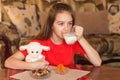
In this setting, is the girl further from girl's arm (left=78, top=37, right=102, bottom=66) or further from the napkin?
the napkin

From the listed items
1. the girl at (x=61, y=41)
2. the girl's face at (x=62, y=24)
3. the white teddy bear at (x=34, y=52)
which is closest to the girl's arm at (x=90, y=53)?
the girl at (x=61, y=41)

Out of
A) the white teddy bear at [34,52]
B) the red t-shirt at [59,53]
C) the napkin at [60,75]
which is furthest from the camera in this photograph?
the red t-shirt at [59,53]

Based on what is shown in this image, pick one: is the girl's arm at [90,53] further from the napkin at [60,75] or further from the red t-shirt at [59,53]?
the napkin at [60,75]

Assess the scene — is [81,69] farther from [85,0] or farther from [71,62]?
[85,0]

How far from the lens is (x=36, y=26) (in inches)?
135

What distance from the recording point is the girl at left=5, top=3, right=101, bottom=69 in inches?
58.2

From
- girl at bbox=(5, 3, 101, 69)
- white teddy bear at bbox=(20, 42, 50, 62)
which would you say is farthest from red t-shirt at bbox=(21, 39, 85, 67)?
white teddy bear at bbox=(20, 42, 50, 62)

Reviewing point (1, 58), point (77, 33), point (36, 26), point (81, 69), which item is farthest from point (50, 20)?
point (36, 26)

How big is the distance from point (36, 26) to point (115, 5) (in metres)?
1.14

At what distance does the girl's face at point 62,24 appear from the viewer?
4.80ft

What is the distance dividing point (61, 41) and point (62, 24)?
0.47 ft

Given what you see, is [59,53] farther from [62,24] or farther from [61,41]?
[62,24]

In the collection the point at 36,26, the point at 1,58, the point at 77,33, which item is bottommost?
the point at 1,58

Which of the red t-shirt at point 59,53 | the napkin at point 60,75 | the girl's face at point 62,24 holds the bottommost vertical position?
the napkin at point 60,75
